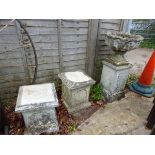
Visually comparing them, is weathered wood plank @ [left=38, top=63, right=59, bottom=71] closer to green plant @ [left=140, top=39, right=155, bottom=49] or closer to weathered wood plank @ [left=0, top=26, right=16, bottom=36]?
weathered wood plank @ [left=0, top=26, right=16, bottom=36]

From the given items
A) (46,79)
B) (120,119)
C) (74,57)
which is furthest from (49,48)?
(120,119)

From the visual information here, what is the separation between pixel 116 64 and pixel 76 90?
40.3 inches

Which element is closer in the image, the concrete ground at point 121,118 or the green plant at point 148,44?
the concrete ground at point 121,118

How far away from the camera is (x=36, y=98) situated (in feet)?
8.48

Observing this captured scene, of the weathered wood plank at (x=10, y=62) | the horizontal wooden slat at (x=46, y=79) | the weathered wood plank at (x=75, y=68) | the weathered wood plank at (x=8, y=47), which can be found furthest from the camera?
the weathered wood plank at (x=75, y=68)

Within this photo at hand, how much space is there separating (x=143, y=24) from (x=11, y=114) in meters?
8.12

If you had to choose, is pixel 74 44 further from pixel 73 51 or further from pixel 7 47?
pixel 7 47

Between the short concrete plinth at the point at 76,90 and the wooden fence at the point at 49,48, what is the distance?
0.47 m

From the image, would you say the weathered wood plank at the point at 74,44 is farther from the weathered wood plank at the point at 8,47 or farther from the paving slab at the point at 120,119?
the paving slab at the point at 120,119

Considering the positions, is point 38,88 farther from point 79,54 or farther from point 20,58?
point 79,54

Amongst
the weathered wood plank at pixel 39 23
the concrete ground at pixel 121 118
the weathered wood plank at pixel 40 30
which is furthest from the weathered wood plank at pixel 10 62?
the concrete ground at pixel 121 118

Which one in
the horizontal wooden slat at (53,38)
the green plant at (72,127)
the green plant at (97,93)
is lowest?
the green plant at (72,127)

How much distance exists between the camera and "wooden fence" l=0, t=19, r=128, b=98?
2.95 m

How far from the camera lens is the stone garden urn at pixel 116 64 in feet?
9.80
